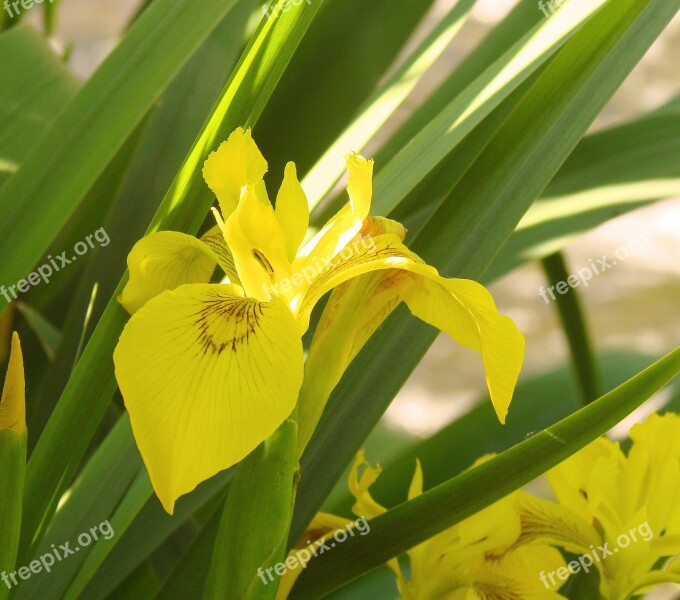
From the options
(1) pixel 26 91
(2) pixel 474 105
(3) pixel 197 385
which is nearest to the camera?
(3) pixel 197 385

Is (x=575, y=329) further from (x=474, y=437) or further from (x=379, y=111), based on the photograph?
(x=379, y=111)

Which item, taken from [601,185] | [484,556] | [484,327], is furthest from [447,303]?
[601,185]

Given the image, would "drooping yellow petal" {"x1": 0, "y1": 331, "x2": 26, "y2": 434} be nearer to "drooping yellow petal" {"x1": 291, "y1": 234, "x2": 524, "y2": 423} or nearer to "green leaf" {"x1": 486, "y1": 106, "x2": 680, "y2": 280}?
"drooping yellow petal" {"x1": 291, "y1": 234, "x2": 524, "y2": 423}

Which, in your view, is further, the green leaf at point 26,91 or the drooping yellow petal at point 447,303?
the green leaf at point 26,91

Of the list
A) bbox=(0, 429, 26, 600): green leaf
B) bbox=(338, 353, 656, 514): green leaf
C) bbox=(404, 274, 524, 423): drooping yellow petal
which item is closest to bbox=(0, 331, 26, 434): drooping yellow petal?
bbox=(0, 429, 26, 600): green leaf

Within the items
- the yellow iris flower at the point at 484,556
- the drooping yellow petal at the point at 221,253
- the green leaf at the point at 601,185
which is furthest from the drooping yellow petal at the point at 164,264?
the green leaf at the point at 601,185

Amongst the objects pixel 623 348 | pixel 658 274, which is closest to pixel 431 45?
pixel 623 348

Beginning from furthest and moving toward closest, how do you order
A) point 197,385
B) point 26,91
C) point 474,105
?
point 26,91, point 474,105, point 197,385

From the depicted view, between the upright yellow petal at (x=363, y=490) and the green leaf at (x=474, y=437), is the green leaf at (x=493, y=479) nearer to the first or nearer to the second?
the upright yellow petal at (x=363, y=490)
